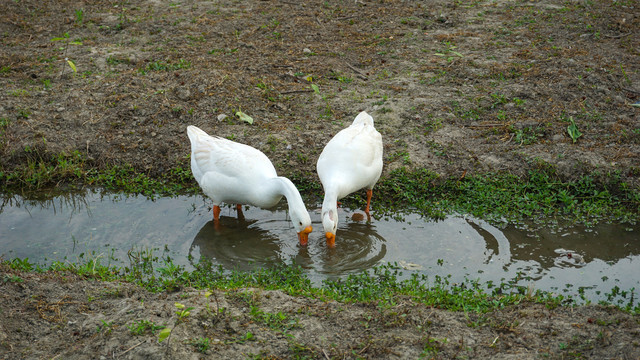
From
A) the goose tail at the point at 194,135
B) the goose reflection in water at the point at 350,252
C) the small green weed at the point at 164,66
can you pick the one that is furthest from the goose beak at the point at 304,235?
the small green weed at the point at 164,66

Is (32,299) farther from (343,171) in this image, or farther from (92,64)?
(92,64)

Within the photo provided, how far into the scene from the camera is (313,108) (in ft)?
29.1

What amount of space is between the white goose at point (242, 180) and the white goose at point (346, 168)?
29 cm

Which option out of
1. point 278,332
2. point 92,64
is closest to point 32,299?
point 278,332

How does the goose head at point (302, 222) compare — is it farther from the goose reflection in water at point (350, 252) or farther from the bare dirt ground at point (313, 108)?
the bare dirt ground at point (313, 108)

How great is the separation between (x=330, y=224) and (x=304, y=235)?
360 mm

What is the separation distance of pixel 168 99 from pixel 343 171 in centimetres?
376

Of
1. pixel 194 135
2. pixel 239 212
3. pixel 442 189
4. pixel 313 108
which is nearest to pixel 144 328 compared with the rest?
pixel 239 212

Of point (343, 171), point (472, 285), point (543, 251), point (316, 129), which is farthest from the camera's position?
point (316, 129)

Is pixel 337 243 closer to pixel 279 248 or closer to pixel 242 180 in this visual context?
pixel 279 248

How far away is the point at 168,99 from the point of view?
884 centimetres

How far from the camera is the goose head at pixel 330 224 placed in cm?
601

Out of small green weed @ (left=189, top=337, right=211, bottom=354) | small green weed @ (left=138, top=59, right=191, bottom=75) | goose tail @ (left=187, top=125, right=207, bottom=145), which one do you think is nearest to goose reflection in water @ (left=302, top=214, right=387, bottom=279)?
small green weed @ (left=189, top=337, right=211, bottom=354)

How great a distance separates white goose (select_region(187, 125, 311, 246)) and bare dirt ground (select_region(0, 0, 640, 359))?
3.66 feet
